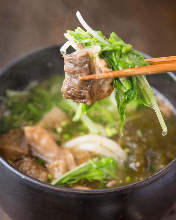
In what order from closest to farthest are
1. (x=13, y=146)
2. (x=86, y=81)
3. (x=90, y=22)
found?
(x=86, y=81) < (x=13, y=146) < (x=90, y=22)

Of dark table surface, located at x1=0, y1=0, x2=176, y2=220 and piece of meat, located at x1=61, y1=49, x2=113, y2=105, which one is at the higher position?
dark table surface, located at x1=0, y1=0, x2=176, y2=220

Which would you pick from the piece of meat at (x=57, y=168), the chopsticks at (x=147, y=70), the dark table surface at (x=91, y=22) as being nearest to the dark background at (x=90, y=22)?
the dark table surface at (x=91, y=22)

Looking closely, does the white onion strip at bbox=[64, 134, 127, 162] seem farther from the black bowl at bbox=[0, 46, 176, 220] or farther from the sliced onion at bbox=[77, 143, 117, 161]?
the black bowl at bbox=[0, 46, 176, 220]

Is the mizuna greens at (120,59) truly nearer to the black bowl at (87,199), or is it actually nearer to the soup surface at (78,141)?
the black bowl at (87,199)

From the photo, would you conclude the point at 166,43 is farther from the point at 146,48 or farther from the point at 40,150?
the point at 40,150

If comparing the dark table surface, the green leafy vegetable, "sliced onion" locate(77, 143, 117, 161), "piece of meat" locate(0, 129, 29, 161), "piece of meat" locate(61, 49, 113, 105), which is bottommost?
the green leafy vegetable

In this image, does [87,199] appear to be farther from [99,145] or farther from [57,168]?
[99,145]

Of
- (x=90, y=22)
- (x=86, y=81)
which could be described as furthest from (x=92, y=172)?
(x=90, y=22)

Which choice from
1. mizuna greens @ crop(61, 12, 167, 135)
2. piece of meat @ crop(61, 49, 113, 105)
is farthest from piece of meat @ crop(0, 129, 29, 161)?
mizuna greens @ crop(61, 12, 167, 135)
